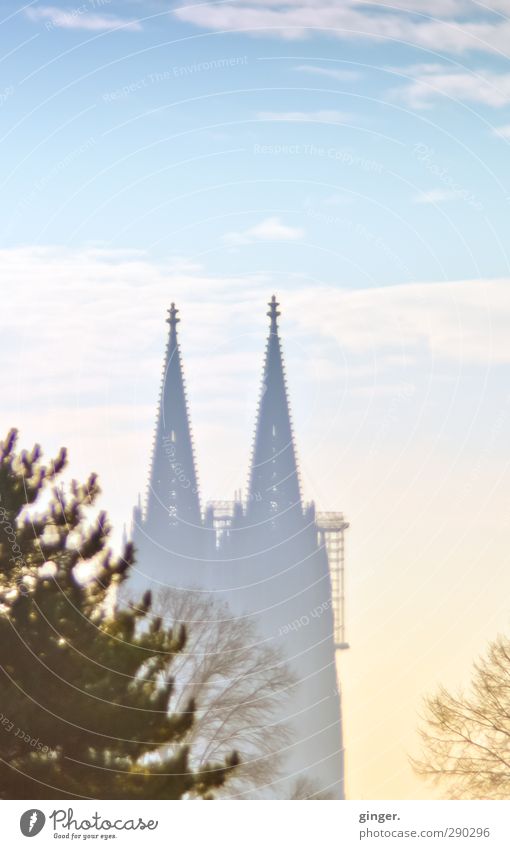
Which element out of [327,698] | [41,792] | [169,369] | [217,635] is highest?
[169,369]

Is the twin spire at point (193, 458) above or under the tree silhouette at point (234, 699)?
above

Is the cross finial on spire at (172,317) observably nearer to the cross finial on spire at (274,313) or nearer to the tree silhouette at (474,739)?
the cross finial on spire at (274,313)

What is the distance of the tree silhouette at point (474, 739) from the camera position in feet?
95.4

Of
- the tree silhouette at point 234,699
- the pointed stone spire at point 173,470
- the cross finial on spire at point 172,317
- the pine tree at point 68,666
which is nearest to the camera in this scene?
the pine tree at point 68,666

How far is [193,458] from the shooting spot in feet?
231

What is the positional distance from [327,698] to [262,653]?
3684 centimetres

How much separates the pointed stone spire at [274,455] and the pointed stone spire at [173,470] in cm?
291

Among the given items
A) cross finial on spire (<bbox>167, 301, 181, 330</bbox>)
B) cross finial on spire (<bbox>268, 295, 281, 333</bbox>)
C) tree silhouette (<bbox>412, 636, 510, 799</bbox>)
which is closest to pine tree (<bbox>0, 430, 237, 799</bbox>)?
tree silhouette (<bbox>412, 636, 510, 799</bbox>)

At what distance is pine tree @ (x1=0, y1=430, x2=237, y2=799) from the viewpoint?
76.9 ft

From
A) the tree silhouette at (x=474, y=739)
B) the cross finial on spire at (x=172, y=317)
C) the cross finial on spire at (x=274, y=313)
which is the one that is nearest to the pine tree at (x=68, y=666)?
the tree silhouette at (x=474, y=739)

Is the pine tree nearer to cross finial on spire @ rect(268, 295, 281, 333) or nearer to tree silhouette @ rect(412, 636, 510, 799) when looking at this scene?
tree silhouette @ rect(412, 636, 510, 799)

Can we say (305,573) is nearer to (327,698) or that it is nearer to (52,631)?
(327,698)

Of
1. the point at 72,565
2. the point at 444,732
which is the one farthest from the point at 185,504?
the point at 72,565

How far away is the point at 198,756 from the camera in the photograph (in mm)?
37156
